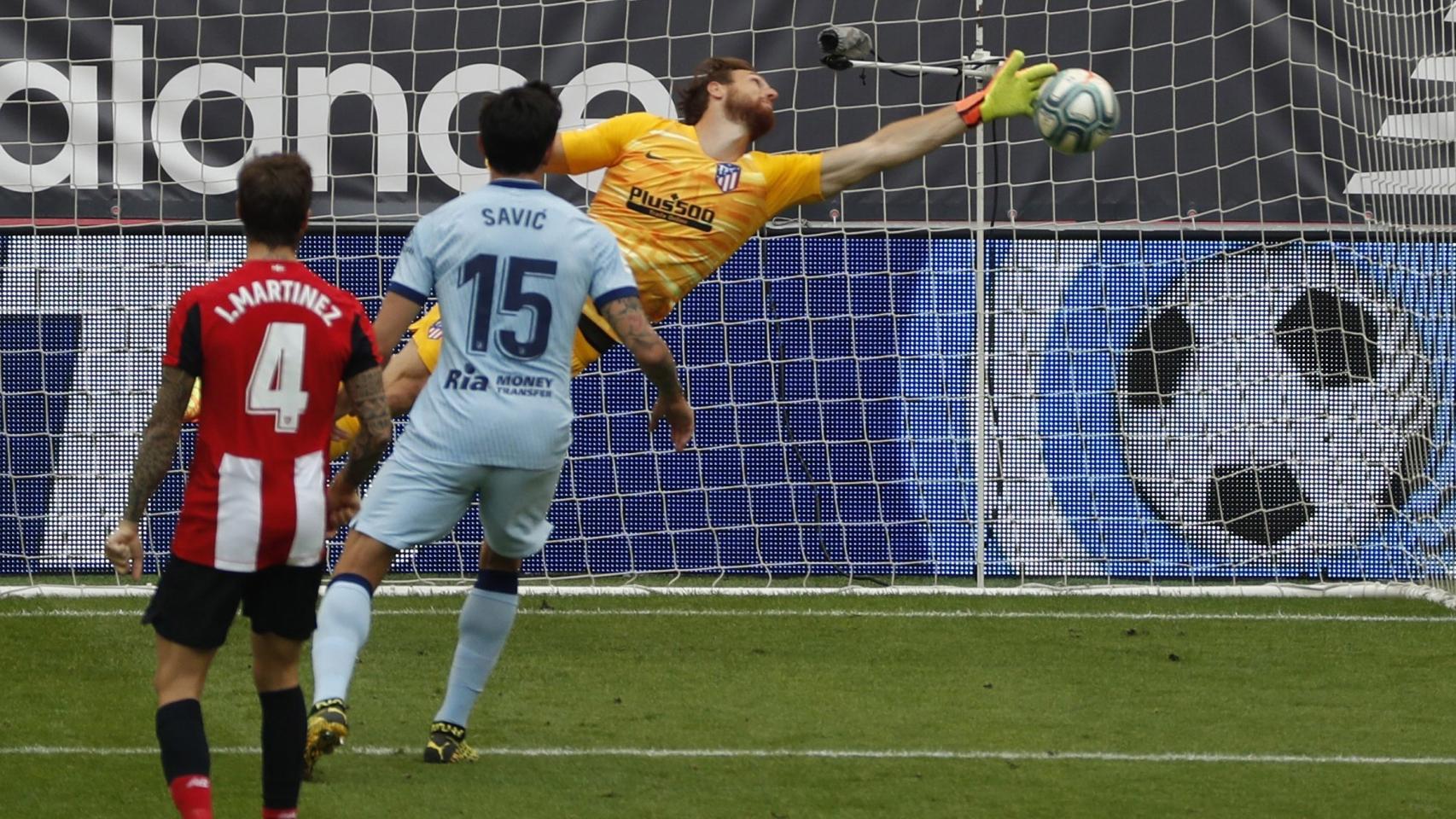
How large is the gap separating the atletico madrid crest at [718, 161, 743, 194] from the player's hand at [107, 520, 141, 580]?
9.68 feet

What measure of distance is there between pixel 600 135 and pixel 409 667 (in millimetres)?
2178

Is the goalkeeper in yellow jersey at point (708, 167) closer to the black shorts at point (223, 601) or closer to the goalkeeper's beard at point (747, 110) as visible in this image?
the goalkeeper's beard at point (747, 110)

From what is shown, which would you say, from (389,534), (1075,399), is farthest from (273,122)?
(389,534)

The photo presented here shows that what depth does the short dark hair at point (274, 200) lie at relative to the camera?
4457 mm

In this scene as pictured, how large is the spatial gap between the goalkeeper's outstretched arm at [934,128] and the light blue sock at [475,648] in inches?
79.3

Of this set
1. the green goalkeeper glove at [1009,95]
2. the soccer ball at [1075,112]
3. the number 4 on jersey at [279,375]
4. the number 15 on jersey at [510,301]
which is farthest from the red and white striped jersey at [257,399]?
the soccer ball at [1075,112]

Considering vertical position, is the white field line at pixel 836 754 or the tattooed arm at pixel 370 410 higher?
the tattooed arm at pixel 370 410

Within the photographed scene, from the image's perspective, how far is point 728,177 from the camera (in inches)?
275

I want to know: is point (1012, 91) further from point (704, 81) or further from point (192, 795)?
point (192, 795)

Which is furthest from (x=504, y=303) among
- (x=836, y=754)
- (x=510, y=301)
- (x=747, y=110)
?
(x=747, y=110)

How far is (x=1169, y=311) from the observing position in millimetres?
10305

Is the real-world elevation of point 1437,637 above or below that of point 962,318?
below

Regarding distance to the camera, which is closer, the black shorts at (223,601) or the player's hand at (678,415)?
the black shorts at (223,601)

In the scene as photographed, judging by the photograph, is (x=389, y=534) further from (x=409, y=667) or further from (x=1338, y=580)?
(x=1338, y=580)
